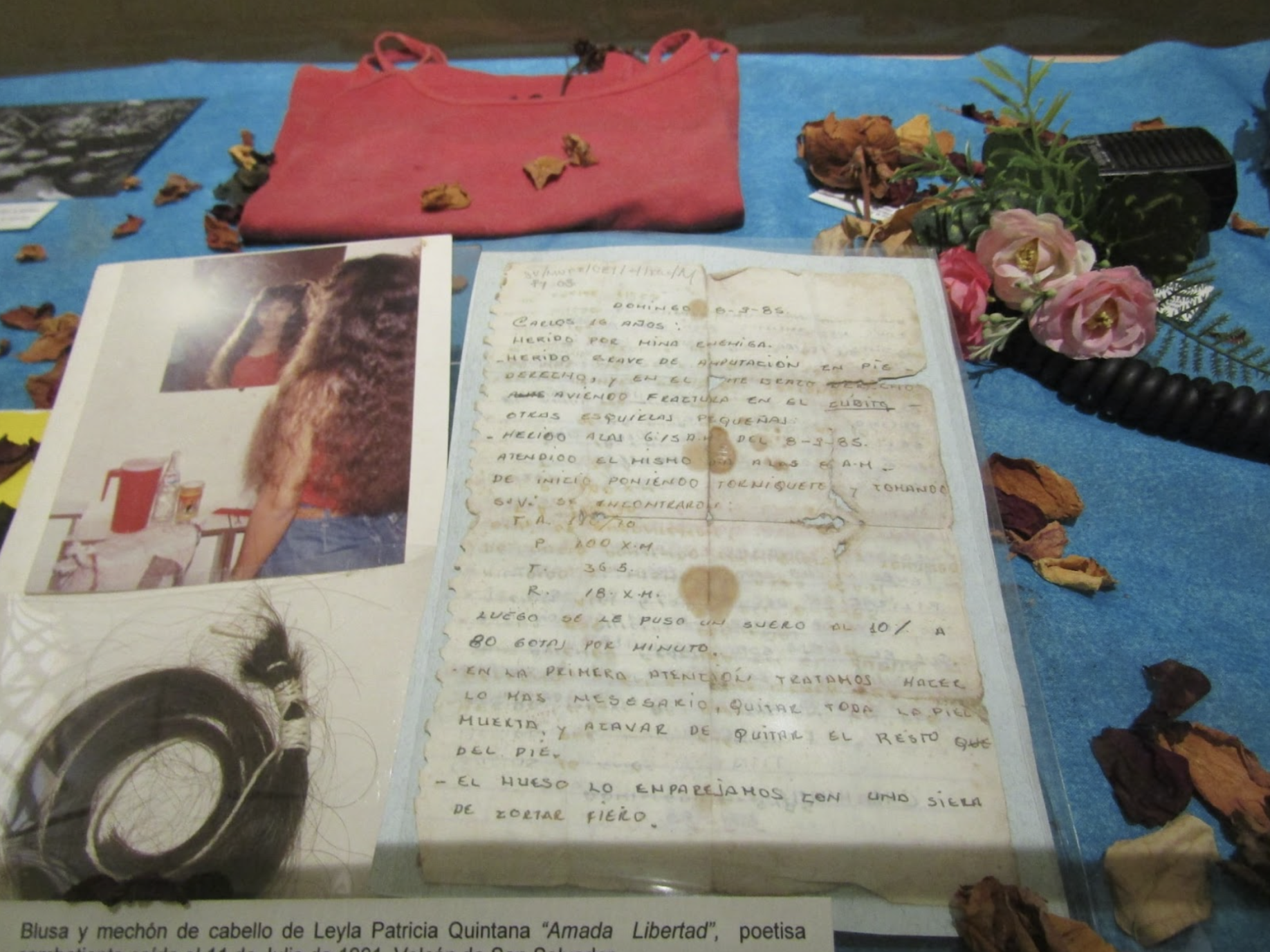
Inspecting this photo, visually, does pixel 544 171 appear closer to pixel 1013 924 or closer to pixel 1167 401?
pixel 1167 401

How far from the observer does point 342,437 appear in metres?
0.63

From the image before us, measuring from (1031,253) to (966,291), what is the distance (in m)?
0.06

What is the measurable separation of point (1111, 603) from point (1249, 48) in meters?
0.87

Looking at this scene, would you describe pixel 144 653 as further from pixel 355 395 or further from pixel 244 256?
pixel 244 256

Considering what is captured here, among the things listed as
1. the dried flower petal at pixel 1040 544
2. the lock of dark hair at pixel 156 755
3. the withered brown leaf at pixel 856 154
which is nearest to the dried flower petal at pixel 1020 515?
the dried flower petal at pixel 1040 544

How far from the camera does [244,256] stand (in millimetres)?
736

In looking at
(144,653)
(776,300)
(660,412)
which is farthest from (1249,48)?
(144,653)

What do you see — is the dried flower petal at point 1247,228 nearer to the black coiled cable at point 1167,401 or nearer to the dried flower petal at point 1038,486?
the black coiled cable at point 1167,401

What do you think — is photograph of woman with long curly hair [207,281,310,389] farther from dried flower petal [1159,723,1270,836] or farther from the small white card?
dried flower petal [1159,723,1270,836]

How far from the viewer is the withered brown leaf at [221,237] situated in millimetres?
848

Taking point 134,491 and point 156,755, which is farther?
point 134,491

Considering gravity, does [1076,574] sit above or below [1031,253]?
below

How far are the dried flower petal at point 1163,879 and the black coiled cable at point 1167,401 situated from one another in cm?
33

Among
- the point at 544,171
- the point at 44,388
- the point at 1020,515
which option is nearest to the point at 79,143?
the point at 44,388
